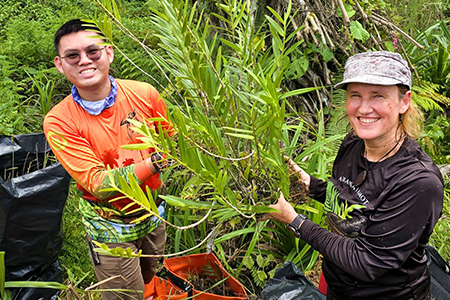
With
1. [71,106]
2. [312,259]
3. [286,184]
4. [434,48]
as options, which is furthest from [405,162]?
[434,48]

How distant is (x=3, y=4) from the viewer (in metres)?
4.68

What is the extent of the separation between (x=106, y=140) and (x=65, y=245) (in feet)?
3.61

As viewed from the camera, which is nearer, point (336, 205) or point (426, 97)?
point (336, 205)

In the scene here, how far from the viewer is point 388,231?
1.20 metres

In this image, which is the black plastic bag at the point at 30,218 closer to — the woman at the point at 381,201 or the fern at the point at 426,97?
the woman at the point at 381,201

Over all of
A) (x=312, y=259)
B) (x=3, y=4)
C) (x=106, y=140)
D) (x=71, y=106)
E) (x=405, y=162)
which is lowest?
(x=312, y=259)

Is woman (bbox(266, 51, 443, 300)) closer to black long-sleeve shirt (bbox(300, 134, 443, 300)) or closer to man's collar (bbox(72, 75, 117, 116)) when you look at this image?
black long-sleeve shirt (bbox(300, 134, 443, 300))

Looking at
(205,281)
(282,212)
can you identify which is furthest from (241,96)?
(205,281)

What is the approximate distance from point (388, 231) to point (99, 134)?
117 centimetres

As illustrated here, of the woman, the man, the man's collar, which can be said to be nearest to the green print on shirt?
the woman

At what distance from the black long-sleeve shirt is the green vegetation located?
0.90 feet

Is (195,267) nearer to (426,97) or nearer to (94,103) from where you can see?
(94,103)

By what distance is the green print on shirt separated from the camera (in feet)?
4.30

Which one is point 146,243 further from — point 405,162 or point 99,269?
point 405,162
